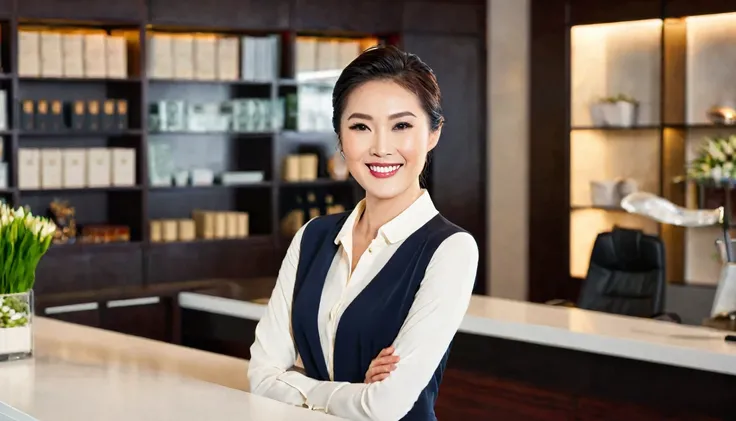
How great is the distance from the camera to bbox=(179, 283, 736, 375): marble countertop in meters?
3.48

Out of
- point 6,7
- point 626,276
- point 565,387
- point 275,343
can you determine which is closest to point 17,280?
point 275,343

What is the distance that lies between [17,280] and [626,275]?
3.58 meters

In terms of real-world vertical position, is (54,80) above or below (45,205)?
above

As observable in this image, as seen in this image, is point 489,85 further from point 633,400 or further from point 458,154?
point 633,400

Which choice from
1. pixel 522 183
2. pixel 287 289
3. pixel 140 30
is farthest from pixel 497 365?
pixel 522 183

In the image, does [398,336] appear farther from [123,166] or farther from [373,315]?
[123,166]

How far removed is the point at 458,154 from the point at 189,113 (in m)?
2.00

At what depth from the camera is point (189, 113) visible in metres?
7.37

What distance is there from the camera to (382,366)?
7.34 feet

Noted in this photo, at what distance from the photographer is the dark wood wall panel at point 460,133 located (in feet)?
26.5

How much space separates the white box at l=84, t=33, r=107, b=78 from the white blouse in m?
4.71

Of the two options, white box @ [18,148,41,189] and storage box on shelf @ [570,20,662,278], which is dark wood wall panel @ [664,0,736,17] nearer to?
storage box on shelf @ [570,20,662,278]

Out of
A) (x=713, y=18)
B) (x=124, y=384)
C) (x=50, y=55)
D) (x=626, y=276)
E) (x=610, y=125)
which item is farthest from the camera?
(x=610, y=125)

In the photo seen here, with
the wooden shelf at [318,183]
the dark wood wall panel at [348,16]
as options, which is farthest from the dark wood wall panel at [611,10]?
the wooden shelf at [318,183]
